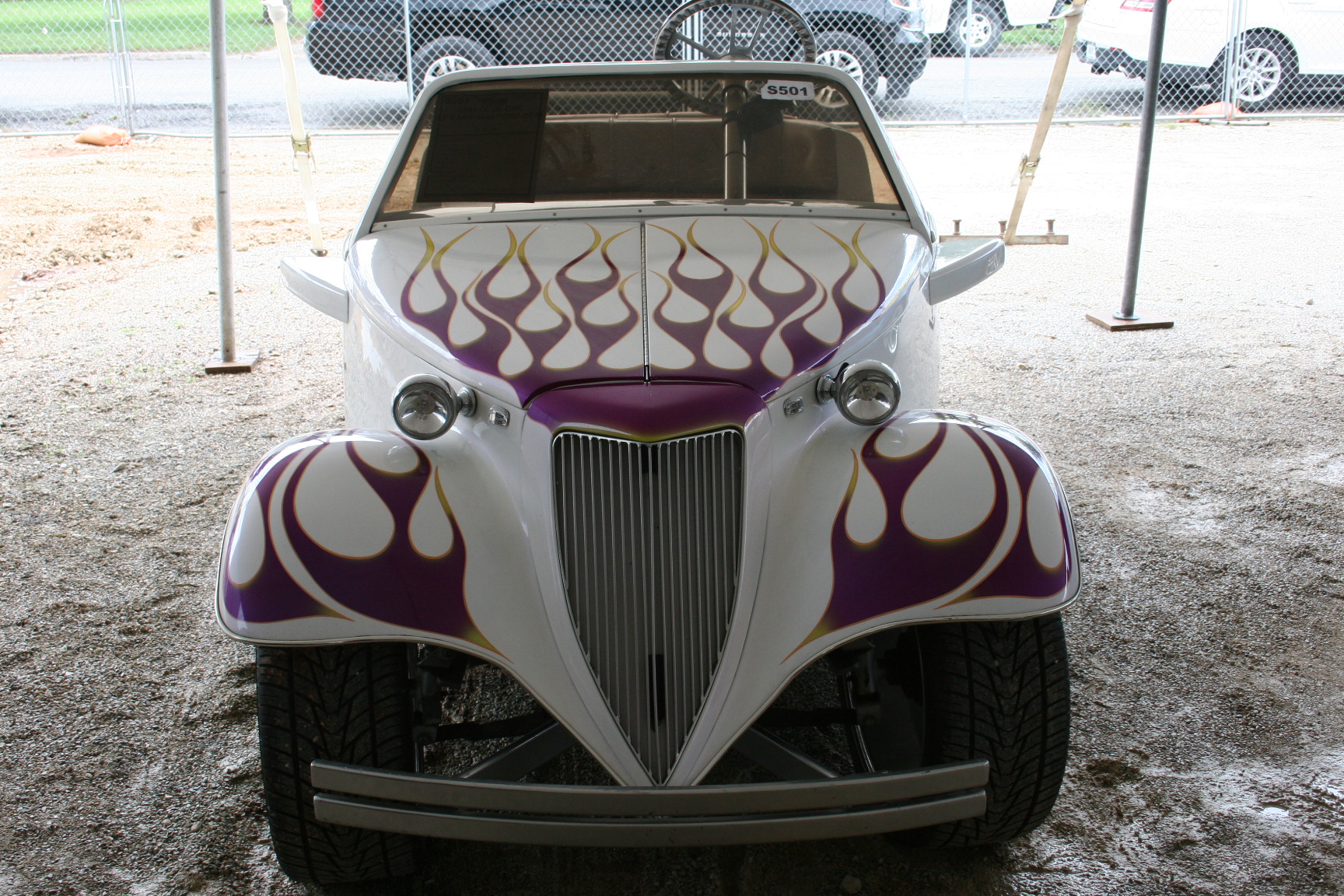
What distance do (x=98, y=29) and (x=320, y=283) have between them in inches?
683

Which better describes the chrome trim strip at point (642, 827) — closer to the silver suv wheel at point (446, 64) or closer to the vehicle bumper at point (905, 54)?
the silver suv wheel at point (446, 64)

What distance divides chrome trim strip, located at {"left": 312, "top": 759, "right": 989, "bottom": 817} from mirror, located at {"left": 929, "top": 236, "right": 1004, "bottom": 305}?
4.79ft

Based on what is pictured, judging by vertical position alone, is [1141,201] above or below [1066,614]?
above

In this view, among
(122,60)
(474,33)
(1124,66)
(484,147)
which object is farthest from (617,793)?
(1124,66)

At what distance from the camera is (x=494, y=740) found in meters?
2.63

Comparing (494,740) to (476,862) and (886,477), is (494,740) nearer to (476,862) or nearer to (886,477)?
(476,862)

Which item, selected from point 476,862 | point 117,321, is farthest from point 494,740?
point 117,321

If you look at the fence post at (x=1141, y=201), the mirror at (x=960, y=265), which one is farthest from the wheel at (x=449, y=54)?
the mirror at (x=960, y=265)

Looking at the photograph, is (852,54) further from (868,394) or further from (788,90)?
(868,394)

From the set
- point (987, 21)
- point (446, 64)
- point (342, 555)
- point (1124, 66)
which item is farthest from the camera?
point (987, 21)

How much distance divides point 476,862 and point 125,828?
78cm

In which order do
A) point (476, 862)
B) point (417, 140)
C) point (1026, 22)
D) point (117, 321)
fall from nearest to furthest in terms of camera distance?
point (476, 862)
point (417, 140)
point (117, 321)
point (1026, 22)

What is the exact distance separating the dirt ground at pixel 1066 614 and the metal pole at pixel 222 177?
25cm

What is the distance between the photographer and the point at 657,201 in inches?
115
